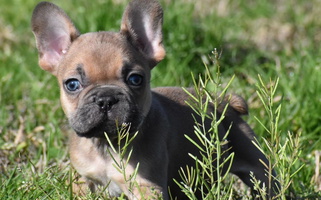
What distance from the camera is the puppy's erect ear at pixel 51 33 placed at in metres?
5.36

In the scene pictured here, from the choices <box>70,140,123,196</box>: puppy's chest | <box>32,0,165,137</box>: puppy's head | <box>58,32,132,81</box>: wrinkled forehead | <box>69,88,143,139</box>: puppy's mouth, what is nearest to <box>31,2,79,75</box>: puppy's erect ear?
<box>32,0,165,137</box>: puppy's head

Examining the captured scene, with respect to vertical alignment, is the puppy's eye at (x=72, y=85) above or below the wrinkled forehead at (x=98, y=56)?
below

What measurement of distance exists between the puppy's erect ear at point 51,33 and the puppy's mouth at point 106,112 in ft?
2.75

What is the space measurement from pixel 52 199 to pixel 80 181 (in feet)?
1.57

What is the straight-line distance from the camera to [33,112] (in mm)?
7047

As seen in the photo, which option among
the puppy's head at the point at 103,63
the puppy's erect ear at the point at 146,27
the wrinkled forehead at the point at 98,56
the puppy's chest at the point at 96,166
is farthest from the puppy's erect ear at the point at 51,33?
the puppy's chest at the point at 96,166

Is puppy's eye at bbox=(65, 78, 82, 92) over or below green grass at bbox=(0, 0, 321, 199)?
over

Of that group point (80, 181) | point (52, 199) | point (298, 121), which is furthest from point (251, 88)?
point (52, 199)

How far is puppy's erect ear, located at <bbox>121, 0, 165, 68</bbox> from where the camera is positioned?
5.30m

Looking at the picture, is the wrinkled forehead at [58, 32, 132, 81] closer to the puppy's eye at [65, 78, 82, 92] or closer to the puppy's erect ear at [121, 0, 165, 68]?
the puppy's eye at [65, 78, 82, 92]

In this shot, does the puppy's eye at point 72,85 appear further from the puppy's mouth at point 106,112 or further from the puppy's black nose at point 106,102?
the puppy's black nose at point 106,102

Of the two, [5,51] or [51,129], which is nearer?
[51,129]

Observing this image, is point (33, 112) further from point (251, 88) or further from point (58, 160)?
point (251, 88)

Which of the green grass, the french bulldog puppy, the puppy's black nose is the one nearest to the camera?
the puppy's black nose
